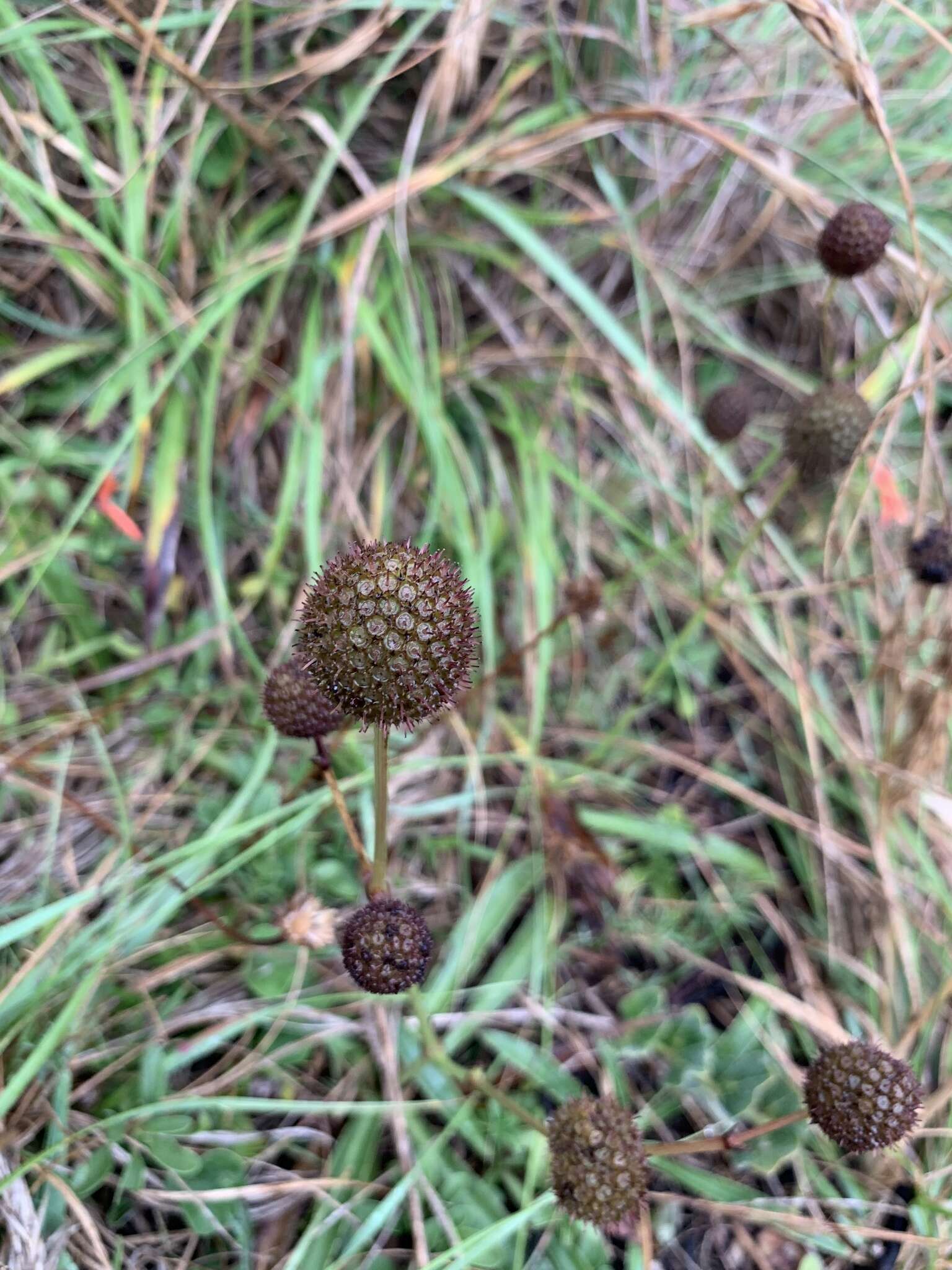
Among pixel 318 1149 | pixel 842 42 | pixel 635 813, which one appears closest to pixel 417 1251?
pixel 318 1149

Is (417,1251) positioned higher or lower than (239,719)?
lower

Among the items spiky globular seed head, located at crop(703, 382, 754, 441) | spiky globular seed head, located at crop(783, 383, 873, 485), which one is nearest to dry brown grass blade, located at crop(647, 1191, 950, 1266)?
spiky globular seed head, located at crop(783, 383, 873, 485)

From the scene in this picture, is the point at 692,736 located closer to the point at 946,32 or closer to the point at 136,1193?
the point at 136,1193

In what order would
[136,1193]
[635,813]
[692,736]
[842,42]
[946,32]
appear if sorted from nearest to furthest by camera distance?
1. [136,1193]
2. [842,42]
3. [946,32]
4. [635,813]
5. [692,736]

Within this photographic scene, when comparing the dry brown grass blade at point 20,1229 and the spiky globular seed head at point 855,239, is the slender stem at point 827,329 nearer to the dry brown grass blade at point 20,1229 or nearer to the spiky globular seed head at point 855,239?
the spiky globular seed head at point 855,239

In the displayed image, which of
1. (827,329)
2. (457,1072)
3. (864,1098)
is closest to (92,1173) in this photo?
(457,1072)

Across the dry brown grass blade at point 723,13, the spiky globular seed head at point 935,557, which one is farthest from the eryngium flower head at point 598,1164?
the dry brown grass blade at point 723,13

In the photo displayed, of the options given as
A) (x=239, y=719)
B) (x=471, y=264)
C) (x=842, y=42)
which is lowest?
(x=239, y=719)

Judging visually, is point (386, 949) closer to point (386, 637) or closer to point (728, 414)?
point (386, 637)
